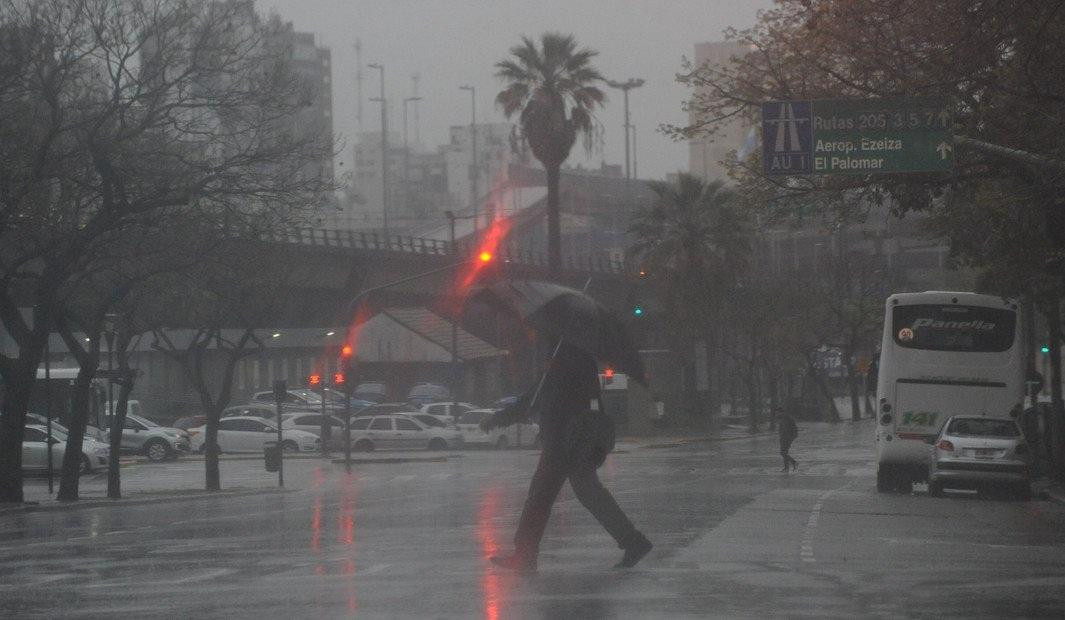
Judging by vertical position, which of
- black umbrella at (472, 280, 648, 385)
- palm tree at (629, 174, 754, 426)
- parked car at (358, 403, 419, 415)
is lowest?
parked car at (358, 403, 419, 415)

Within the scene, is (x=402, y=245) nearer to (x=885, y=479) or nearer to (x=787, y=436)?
(x=787, y=436)

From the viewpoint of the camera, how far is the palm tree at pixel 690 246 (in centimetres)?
6738

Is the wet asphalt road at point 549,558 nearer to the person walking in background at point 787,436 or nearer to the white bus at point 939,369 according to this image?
the white bus at point 939,369

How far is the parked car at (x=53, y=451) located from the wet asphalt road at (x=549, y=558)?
1541cm

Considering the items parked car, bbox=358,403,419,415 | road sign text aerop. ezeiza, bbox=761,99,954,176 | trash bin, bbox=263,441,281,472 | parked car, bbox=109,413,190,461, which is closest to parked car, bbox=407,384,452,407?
parked car, bbox=358,403,419,415

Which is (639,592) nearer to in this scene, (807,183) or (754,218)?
(807,183)

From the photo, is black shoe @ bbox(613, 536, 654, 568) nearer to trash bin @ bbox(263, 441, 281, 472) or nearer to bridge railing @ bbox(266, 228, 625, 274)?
trash bin @ bbox(263, 441, 281, 472)

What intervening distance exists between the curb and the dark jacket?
17.9 metres

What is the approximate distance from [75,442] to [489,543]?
18327mm

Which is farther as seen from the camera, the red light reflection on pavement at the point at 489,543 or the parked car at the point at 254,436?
the parked car at the point at 254,436

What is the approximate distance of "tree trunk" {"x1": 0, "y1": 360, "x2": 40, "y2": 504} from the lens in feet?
92.8

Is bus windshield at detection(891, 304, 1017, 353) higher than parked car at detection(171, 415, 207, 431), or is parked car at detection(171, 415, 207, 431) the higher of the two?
bus windshield at detection(891, 304, 1017, 353)

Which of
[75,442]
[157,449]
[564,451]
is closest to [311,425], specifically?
[157,449]

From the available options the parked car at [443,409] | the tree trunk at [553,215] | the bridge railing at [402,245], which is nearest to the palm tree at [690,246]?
the bridge railing at [402,245]
